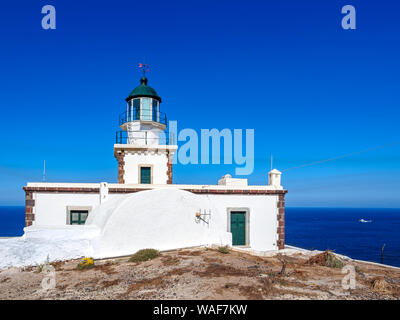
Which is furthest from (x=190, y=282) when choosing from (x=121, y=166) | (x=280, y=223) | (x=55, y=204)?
(x=121, y=166)

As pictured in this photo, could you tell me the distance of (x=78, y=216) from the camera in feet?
41.6

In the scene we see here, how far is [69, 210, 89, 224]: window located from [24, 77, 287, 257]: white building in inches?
→ 1.8

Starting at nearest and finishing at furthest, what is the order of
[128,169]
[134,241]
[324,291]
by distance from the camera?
1. [324,291]
2. [134,241]
3. [128,169]

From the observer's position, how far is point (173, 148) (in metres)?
16.2

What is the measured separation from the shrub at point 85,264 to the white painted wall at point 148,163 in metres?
7.30

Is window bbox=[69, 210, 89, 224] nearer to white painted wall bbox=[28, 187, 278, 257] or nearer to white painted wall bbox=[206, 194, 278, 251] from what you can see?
white painted wall bbox=[28, 187, 278, 257]

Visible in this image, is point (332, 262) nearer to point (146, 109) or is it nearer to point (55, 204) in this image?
point (55, 204)

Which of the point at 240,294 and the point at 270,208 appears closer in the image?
the point at 240,294

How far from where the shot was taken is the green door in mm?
14031

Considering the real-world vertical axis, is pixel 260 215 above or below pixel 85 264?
above

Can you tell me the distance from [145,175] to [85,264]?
799 cm
